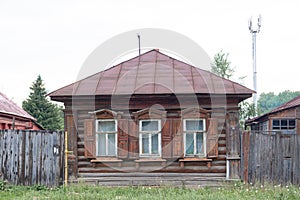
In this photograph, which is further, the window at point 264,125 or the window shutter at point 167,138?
the window at point 264,125

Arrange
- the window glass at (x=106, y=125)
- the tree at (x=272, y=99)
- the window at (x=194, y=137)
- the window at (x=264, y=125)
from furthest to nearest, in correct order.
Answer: the tree at (x=272, y=99)
the window at (x=264, y=125)
the window glass at (x=106, y=125)
the window at (x=194, y=137)

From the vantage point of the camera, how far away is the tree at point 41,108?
31266 mm

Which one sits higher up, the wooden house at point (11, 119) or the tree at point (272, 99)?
the tree at point (272, 99)

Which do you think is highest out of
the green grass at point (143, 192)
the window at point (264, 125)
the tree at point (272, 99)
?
the tree at point (272, 99)

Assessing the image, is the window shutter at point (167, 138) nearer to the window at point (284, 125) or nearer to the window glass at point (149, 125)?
the window glass at point (149, 125)

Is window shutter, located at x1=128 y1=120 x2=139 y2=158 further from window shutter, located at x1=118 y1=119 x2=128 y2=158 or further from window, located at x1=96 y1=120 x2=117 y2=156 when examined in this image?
window, located at x1=96 y1=120 x2=117 y2=156

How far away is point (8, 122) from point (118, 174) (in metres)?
9.19

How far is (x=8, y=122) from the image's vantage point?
19.2 metres

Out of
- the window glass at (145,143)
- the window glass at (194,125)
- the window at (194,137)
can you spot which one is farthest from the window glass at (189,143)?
the window glass at (145,143)

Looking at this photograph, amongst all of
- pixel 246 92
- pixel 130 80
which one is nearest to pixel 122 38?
pixel 130 80

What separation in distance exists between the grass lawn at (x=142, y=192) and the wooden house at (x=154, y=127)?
2.64 feet

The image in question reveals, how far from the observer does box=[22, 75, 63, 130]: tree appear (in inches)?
1231

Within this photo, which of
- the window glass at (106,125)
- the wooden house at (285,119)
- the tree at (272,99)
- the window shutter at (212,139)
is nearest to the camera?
the window shutter at (212,139)

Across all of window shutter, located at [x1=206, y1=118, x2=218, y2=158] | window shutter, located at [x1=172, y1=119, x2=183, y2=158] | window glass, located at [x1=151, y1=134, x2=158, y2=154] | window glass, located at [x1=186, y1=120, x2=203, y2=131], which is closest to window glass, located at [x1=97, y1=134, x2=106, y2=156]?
window glass, located at [x1=151, y1=134, x2=158, y2=154]
